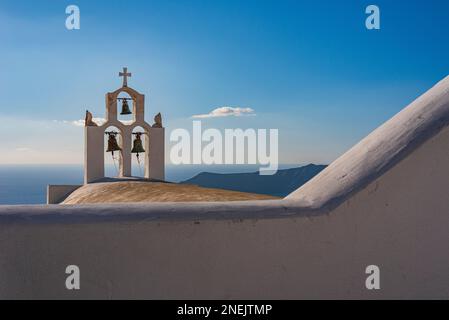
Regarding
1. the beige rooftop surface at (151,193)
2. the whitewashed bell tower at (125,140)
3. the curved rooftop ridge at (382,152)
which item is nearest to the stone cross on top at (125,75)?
the whitewashed bell tower at (125,140)

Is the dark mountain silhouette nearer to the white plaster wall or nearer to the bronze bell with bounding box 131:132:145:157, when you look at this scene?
the bronze bell with bounding box 131:132:145:157

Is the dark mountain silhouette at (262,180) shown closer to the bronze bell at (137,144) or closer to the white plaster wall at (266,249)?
the bronze bell at (137,144)

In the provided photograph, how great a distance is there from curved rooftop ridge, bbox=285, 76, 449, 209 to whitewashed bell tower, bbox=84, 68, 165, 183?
34.5ft

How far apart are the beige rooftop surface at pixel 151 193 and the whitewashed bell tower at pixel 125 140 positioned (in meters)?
1.20

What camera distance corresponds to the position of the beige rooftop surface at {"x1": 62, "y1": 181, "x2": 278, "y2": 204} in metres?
6.84

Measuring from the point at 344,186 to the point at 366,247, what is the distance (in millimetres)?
289

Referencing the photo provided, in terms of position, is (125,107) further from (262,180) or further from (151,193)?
(262,180)

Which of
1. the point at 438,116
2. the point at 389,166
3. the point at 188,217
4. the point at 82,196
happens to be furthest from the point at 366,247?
the point at 82,196

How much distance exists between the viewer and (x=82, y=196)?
10516 mm

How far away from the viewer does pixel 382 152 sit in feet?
6.85

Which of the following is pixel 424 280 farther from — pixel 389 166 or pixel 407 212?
pixel 389 166

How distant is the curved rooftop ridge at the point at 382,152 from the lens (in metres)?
2.02

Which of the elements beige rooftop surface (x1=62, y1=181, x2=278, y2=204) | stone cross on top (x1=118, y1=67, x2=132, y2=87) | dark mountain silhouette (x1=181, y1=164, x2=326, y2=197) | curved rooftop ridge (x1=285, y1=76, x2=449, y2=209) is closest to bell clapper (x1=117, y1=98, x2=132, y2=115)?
stone cross on top (x1=118, y1=67, x2=132, y2=87)
